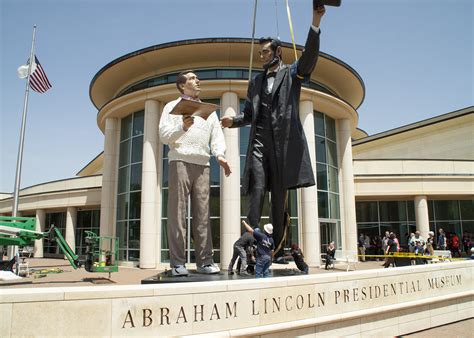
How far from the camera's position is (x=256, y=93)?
5.45 meters

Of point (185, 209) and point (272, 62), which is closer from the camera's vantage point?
point (185, 209)

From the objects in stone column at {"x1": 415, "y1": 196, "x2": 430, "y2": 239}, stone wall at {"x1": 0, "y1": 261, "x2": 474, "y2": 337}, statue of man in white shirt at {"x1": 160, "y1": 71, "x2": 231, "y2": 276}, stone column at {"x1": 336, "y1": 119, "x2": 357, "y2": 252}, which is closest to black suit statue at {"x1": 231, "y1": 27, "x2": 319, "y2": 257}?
statue of man in white shirt at {"x1": 160, "y1": 71, "x2": 231, "y2": 276}

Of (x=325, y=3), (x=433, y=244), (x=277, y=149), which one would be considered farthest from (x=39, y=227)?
(x=325, y=3)

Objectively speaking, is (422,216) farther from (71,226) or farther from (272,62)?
(71,226)

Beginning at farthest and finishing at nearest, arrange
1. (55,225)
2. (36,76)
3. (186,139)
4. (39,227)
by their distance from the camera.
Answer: (55,225) < (39,227) < (36,76) < (186,139)

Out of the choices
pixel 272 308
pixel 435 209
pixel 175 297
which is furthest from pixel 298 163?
pixel 435 209

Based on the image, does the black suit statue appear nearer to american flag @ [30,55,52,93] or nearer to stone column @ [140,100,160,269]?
stone column @ [140,100,160,269]

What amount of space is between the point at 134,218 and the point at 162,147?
4.29 metres

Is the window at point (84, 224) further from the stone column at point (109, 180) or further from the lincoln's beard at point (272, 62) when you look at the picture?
the lincoln's beard at point (272, 62)

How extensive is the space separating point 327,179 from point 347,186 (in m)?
1.66

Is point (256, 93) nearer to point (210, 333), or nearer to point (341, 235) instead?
point (210, 333)

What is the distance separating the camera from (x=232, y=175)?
18.3m

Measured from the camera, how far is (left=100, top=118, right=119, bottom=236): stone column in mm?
22094

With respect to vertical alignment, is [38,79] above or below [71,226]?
above
